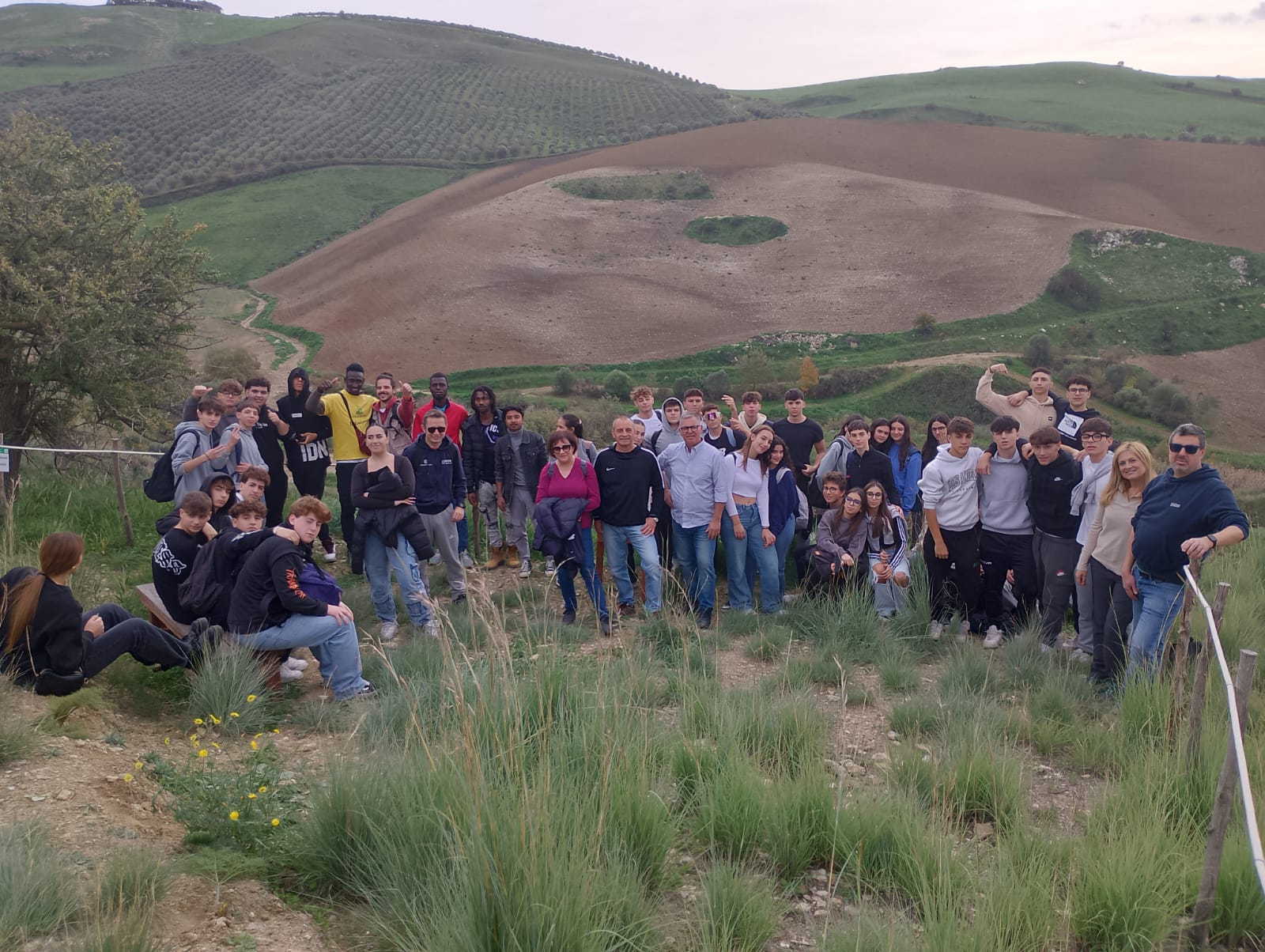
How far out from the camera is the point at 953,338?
36906 millimetres

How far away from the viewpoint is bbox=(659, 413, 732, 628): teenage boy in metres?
7.78

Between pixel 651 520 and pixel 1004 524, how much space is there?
284cm

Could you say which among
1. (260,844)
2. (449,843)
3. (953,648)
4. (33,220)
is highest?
(33,220)

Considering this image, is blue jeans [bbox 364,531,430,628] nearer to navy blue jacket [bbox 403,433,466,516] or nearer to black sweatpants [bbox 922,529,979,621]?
navy blue jacket [bbox 403,433,466,516]

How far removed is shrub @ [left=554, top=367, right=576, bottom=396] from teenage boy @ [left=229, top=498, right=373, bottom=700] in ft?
82.3

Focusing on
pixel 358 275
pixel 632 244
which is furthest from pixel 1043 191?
pixel 358 275

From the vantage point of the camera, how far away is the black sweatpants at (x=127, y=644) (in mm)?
5406

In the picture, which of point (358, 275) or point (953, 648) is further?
point (358, 275)

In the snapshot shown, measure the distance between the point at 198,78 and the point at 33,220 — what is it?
79815mm

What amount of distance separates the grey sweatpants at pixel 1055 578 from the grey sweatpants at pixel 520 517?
462cm

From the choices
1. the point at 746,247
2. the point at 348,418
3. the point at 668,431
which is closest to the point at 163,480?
the point at 348,418

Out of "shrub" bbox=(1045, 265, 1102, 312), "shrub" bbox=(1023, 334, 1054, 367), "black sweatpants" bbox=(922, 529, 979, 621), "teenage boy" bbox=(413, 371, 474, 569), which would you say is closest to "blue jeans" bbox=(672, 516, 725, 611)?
"black sweatpants" bbox=(922, 529, 979, 621)

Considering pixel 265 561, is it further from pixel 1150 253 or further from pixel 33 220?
pixel 1150 253

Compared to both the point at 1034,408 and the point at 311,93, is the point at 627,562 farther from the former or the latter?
the point at 311,93
